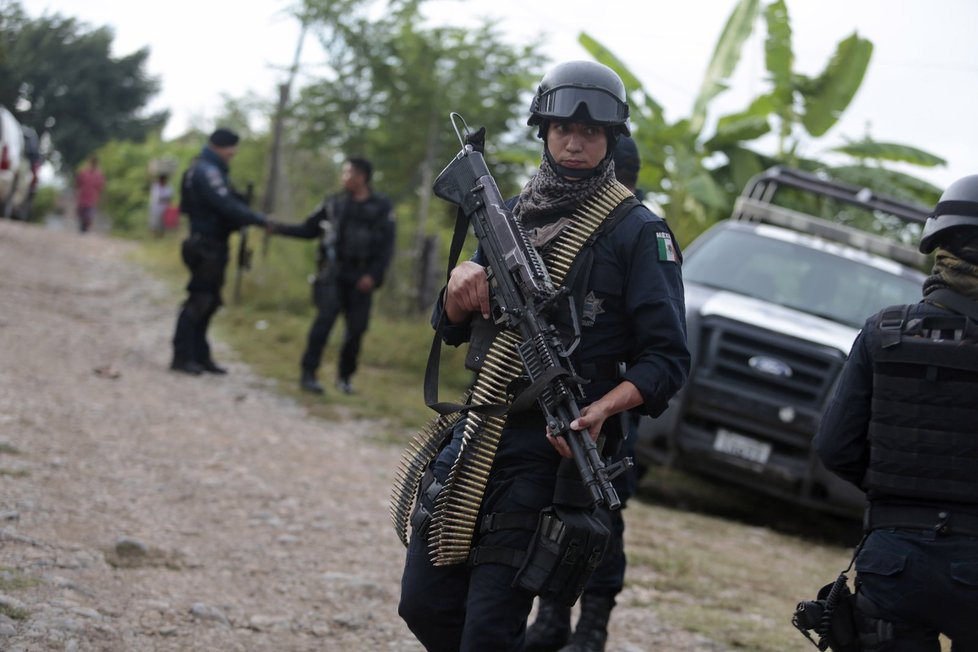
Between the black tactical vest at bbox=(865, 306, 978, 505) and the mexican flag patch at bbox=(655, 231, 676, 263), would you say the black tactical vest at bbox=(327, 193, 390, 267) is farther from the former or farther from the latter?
the black tactical vest at bbox=(865, 306, 978, 505)

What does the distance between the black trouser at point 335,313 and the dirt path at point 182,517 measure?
0.53 meters

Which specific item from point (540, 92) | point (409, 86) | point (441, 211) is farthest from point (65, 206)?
point (540, 92)

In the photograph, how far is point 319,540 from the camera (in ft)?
22.0

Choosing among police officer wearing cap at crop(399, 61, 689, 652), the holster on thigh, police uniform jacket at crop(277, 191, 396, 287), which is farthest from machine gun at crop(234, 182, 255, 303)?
the holster on thigh

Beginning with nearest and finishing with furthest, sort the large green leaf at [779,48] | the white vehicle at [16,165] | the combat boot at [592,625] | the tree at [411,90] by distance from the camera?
the combat boot at [592,625]
the large green leaf at [779,48]
the tree at [411,90]
the white vehicle at [16,165]

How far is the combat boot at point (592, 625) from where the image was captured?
16.9 feet

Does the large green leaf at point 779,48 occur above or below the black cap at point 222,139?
above

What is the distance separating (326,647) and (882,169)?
12.0m

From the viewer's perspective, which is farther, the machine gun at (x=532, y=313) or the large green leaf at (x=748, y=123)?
the large green leaf at (x=748, y=123)

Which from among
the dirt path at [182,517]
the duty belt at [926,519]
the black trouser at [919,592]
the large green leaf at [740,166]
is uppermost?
the large green leaf at [740,166]

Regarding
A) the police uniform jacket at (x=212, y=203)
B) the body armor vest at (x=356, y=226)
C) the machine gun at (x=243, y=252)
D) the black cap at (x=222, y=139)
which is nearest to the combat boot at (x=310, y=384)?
the body armor vest at (x=356, y=226)

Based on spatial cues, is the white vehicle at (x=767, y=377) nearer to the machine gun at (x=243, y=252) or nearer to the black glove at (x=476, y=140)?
the machine gun at (x=243, y=252)

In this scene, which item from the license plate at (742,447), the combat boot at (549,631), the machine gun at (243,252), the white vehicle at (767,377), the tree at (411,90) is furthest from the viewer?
the tree at (411,90)

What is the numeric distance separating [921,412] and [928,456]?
0.39 feet
